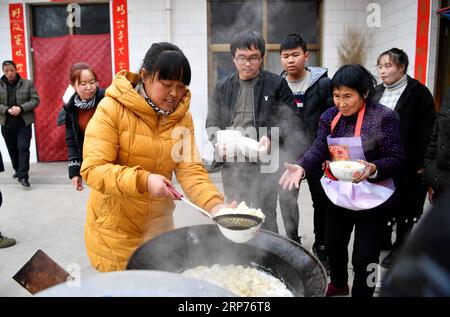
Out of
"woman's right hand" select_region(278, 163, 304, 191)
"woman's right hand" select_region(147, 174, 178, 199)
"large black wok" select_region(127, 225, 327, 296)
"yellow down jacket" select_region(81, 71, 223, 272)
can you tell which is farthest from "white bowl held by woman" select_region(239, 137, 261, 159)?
"woman's right hand" select_region(147, 174, 178, 199)

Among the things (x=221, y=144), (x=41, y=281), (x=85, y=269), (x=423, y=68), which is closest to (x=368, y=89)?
(x=221, y=144)

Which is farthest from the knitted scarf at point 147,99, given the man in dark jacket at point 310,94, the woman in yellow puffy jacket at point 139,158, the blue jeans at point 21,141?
the blue jeans at point 21,141

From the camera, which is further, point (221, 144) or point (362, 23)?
point (362, 23)

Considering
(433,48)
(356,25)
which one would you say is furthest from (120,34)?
(433,48)

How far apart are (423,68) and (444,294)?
17.9 feet

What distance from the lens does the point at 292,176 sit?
94.3 inches

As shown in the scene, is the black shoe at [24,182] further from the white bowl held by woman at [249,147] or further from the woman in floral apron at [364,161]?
the woman in floral apron at [364,161]

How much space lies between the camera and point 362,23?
6762mm

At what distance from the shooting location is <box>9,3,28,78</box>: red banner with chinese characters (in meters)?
7.32

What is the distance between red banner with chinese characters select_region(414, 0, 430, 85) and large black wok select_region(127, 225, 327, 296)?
14.9 ft

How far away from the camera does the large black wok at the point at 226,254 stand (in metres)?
1.54

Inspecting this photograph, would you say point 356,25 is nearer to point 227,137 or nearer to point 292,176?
→ point 227,137

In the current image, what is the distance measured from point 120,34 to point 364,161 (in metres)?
6.21

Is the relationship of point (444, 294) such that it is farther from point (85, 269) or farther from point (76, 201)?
point (76, 201)
